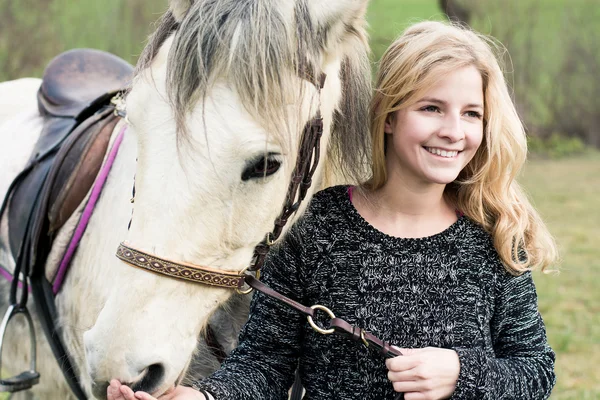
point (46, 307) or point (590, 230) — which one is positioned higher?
point (590, 230)

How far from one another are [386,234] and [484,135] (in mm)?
365

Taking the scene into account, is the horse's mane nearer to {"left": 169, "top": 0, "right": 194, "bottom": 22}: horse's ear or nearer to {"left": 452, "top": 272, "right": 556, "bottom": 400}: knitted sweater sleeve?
{"left": 169, "top": 0, "right": 194, "bottom": 22}: horse's ear

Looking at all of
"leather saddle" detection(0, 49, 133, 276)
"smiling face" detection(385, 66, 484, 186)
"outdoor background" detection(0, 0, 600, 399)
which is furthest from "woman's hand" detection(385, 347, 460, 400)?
"outdoor background" detection(0, 0, 600, 399)

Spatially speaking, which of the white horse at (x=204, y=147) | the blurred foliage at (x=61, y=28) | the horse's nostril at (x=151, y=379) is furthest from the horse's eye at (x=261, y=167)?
the blurred foliage at (x=61, y=28)

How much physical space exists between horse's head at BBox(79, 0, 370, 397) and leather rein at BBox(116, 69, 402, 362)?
2 centimetres

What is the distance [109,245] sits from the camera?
199 cm

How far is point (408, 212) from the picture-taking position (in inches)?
65.7

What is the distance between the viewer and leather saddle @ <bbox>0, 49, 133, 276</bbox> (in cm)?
219

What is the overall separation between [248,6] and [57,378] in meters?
1.59

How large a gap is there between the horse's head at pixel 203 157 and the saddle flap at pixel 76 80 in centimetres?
129

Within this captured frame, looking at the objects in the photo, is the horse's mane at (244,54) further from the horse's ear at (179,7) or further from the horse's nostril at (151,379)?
the horse's nostril at (151,379)

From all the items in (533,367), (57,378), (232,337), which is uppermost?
(533,367)

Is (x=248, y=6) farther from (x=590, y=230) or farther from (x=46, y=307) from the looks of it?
(x=590, y=230)

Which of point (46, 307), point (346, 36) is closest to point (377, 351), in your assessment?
point (346, 36)
